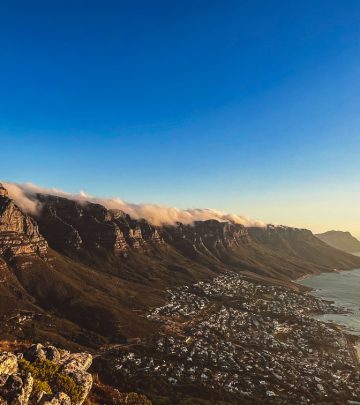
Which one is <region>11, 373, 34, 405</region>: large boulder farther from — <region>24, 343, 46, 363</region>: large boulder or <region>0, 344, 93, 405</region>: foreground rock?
<region>24, 343, 46, 363</region>: large boulder

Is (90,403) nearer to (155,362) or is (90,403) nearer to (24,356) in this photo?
(24,356)

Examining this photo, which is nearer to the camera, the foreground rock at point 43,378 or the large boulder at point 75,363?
the foreground rock at point 43,378

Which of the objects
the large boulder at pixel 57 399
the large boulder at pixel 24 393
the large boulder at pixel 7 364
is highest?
the large boulder at pixel 7 364

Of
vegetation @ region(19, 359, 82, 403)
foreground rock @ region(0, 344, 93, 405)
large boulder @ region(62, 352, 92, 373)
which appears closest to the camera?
foreground rock @ region(0, 344, 93, 405)

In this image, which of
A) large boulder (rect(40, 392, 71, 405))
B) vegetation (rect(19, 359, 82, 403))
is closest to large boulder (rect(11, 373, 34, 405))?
large boulder (rect(40, 392, 71, 405))

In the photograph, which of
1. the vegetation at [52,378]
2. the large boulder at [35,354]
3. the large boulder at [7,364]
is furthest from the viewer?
the large boulder at [35,354]

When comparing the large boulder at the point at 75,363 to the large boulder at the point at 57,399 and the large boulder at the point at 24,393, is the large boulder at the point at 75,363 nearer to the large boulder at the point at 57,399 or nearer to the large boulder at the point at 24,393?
the large boulder at the point at 57,399

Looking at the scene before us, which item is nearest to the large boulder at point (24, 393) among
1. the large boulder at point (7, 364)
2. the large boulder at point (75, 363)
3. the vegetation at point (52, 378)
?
the large boulder at point (7, 364)

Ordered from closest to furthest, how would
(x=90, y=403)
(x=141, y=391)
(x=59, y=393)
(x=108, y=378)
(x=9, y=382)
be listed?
(x=9, y=382)
(x=59, y=393)
(x=90, y=403)
(x=141, y=391)
(x=108, y=378)

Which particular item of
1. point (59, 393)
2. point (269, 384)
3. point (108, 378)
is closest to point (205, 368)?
point (269, 384)
